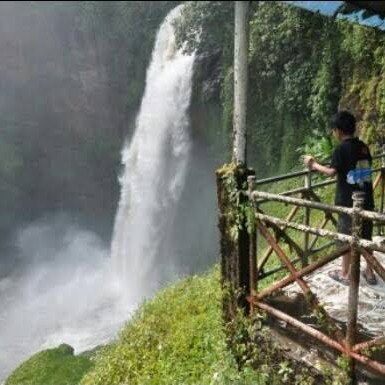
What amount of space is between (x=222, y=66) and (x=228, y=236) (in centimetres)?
1437

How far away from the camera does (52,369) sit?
10.7 m

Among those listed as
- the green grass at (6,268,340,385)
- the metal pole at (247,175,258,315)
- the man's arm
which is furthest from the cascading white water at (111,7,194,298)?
the man's arm

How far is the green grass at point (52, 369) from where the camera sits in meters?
10.0

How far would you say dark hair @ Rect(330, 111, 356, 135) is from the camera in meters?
4.74

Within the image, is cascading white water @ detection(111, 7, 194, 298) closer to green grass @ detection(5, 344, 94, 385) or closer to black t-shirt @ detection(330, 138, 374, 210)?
green grass @ detection(5, 344, 94, 385)

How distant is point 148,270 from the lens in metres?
19.5

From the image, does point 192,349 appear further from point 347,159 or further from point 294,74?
point 294,74

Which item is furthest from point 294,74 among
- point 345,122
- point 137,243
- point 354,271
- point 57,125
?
point 57,125

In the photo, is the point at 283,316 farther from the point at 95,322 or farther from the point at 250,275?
the point at 95,322

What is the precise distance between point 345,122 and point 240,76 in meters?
1.34

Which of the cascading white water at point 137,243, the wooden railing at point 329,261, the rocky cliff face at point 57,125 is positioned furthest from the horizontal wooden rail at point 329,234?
the rocky cliff face at point 57,125

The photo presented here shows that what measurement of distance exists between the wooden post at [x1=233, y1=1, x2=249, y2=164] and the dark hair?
1.10m

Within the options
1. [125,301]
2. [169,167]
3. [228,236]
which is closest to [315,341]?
[228,236]

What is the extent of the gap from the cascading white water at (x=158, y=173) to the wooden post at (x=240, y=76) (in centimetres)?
1497
